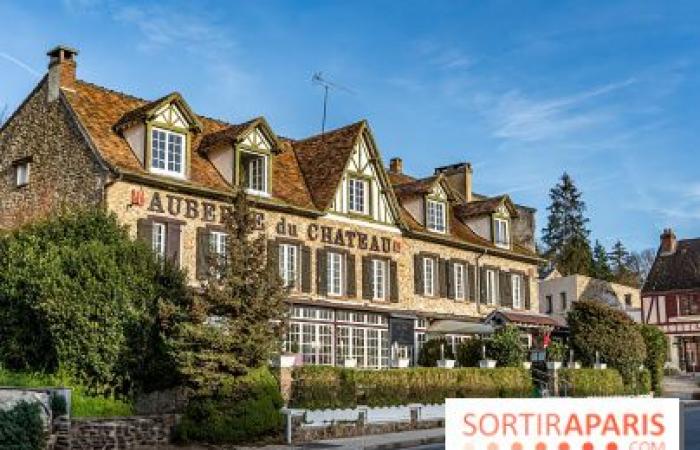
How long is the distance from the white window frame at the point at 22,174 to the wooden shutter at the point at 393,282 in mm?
12966

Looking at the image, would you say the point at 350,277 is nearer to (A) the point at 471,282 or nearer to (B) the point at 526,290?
(A) the point at 471,282

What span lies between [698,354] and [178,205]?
42.6 m

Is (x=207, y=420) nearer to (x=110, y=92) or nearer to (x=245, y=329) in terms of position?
(x=245, y=329)

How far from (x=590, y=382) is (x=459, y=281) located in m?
6.86

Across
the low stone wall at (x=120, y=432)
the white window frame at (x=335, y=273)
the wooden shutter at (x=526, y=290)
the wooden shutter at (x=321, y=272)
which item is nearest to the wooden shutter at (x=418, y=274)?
the white window frame at (x=335, y=273)

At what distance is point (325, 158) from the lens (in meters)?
31.8

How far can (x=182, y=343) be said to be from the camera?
18.7m

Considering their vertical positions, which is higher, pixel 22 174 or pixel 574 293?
pixel 22 174

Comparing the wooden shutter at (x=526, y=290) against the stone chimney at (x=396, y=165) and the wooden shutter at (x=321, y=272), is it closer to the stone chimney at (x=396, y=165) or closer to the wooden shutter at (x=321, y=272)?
the stone chimney at (x=396, y=165)

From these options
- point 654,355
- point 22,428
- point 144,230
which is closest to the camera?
point 22,428

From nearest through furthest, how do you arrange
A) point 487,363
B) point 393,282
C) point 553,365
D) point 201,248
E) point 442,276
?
point 201,248 < point 487,363 < point 553,365 < point 393,282 < point 442,276

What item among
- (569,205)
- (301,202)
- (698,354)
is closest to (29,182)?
(301,202)

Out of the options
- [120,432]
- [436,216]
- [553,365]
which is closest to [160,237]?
[120,432]

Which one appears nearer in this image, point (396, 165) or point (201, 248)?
point (201, 248)
